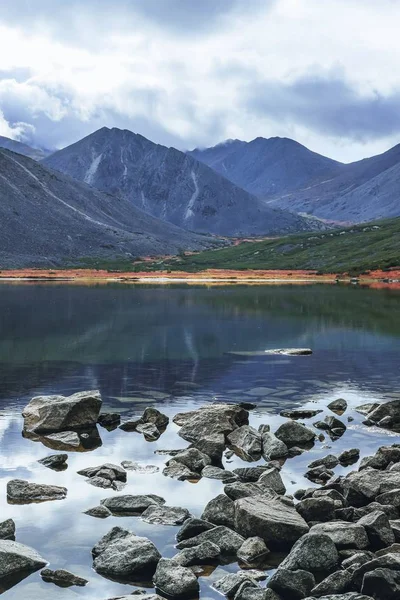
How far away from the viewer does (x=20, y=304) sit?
10556cm

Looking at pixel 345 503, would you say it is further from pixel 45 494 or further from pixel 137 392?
pixel 137 392

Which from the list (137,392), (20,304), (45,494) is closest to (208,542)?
(45,494)

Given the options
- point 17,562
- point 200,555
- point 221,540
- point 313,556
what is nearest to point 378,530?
point 313,556

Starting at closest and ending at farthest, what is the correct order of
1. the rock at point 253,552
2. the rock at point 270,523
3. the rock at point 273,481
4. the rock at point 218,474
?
the rock at point 253,552 → the rock at point 270,523 → the rock at point 273,481 → the rock at point 218,474

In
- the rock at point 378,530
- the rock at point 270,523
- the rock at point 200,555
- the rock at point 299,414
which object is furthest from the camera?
the rock at point 299,414

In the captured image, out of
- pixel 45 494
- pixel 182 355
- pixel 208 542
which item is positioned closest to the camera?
pixel 208 542

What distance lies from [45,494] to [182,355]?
32159mm

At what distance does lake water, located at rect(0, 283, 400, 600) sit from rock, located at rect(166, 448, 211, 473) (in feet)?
2.86

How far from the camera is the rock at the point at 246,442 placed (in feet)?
90.9

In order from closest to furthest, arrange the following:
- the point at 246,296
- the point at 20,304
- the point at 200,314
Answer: the point at 200,314 → the point at 20,304 → the point at 246,296

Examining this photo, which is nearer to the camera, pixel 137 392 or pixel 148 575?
pixel 148 575

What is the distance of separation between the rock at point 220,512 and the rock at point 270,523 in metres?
0.47

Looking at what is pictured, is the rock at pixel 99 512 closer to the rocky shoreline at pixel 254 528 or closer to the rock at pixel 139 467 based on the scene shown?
the rocky shoreline at pixel 254 528

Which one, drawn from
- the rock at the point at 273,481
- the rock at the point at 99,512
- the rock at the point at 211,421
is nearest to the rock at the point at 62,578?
the rock at the point at 99,512
